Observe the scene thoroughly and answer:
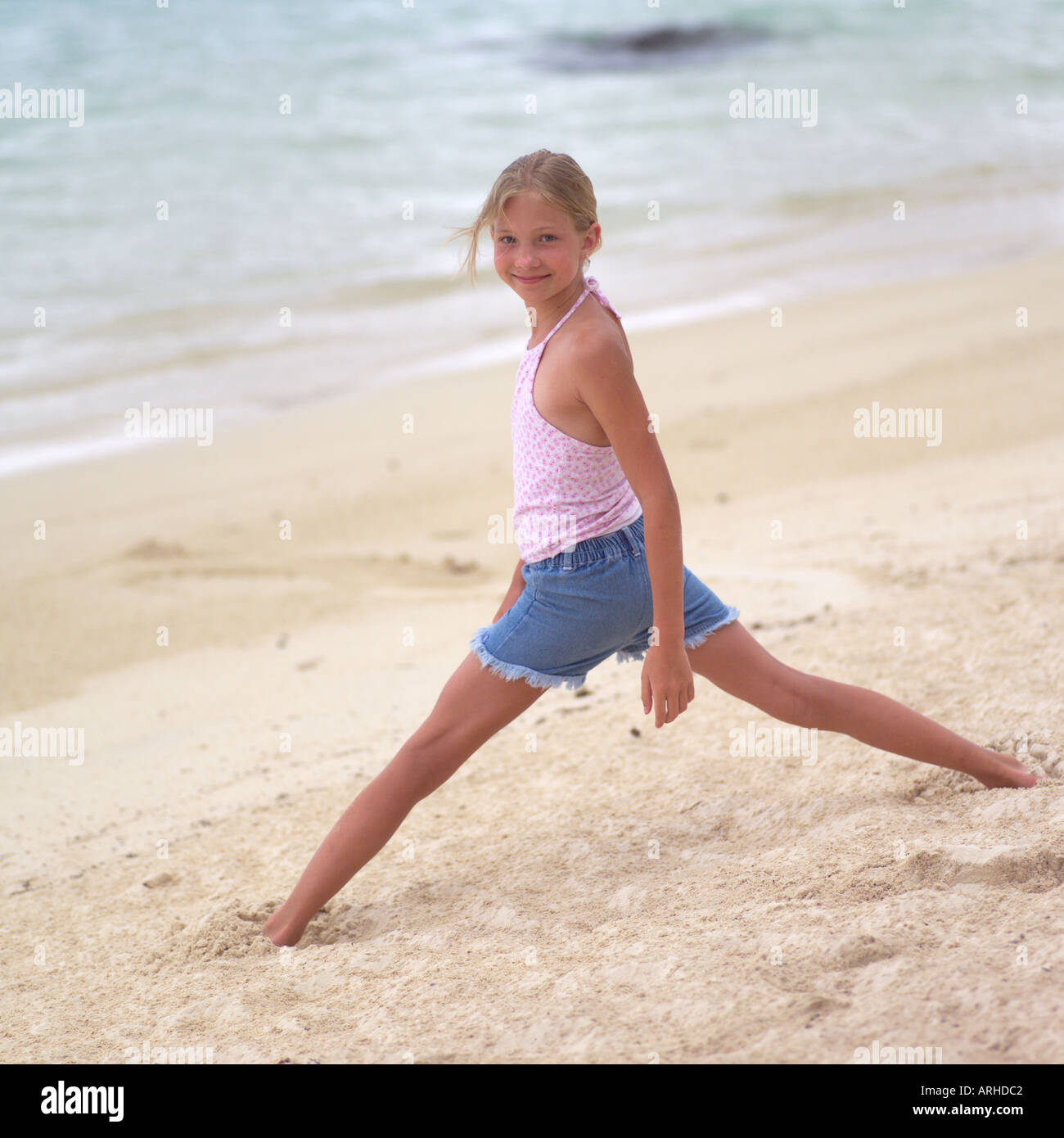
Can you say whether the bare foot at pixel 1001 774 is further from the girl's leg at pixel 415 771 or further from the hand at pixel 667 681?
the girl's leg at pixel 415 771

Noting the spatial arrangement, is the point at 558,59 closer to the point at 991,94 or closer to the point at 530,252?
the point at 991,94

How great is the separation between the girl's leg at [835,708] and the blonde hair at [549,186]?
0.93 meters

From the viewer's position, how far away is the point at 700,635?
244 centimetres

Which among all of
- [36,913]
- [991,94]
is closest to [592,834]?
[36,913]

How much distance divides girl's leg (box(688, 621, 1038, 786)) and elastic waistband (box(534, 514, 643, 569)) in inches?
11.6

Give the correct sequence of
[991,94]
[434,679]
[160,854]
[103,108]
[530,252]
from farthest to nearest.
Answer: [991,94], [103,108], [434,679], [160,854], [530,252]

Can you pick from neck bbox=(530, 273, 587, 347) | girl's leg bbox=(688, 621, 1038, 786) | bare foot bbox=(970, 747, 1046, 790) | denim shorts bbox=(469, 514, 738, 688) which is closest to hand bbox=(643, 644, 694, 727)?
denim shorts bbox=(469, 514, 738, 688)

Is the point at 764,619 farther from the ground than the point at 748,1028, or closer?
farther from the ground

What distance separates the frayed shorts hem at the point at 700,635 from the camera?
2.43 meters

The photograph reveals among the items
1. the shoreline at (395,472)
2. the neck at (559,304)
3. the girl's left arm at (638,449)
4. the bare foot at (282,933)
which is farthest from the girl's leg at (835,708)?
the shoreline at (395,472)

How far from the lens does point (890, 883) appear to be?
2.27m

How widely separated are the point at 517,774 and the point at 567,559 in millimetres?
1122

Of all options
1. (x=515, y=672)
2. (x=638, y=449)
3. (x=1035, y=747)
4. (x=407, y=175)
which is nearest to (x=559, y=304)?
(x=638, y=449)

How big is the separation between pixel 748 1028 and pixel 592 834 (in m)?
1.03
